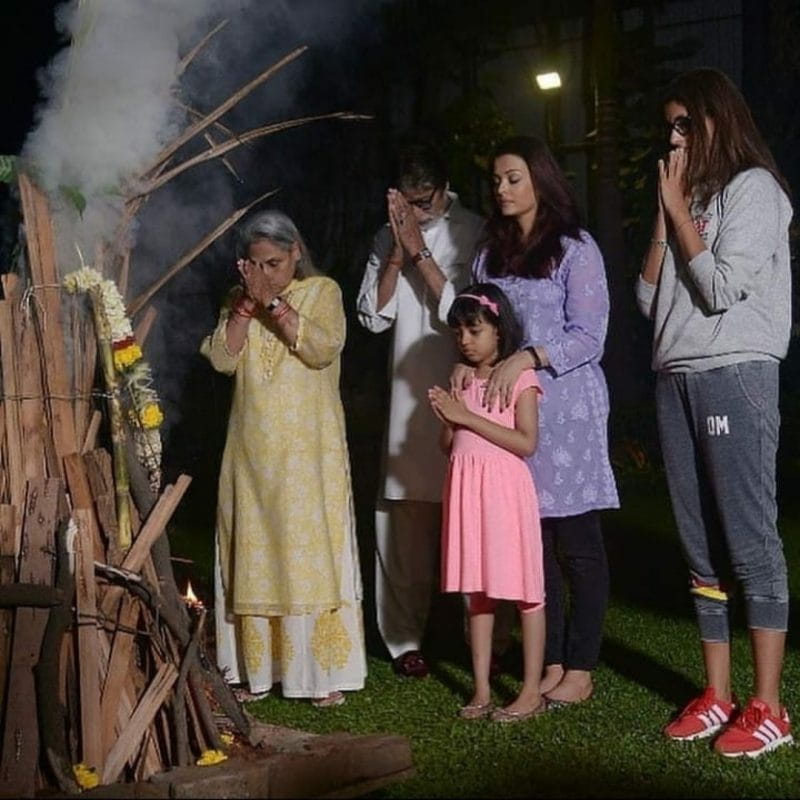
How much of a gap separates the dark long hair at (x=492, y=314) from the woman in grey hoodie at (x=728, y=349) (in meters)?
0.52

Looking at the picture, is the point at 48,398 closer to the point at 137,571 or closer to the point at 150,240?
the point at 137,571

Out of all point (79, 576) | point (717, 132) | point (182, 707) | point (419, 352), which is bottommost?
point (182, 707)

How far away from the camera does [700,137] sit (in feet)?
13.4

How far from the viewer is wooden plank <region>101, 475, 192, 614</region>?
12.3 feet

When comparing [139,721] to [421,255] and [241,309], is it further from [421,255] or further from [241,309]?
[421,255]

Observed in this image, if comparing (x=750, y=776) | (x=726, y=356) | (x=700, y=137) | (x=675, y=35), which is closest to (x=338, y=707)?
(x=750, y=776)

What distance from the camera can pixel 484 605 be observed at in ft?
15.0

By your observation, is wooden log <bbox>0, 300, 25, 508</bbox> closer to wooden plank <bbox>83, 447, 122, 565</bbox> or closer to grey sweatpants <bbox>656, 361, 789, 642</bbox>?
wooden plank <bbox>83, 447, 122, 565</bbox>

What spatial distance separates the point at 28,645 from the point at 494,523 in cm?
145

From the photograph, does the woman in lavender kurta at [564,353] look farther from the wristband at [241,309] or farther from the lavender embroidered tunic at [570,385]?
the wristband at [241,309]

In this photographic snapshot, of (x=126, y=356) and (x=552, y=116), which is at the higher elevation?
(x=552, y=116)

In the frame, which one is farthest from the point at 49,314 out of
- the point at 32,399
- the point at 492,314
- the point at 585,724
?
the point at 585,724

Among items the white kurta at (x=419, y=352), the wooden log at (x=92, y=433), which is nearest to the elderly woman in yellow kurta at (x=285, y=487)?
the white kurta at (x=419, y=352)

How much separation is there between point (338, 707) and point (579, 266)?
5.13ft
